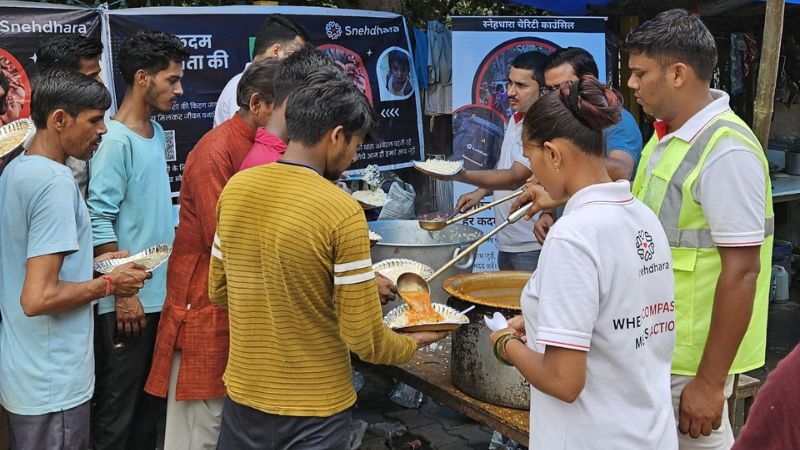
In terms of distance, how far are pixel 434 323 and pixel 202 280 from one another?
971 millimetres

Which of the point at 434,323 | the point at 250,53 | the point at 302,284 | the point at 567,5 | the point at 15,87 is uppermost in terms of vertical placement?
the point at 567,5

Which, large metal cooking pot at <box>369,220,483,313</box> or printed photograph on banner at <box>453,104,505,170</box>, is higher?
printed photograph on banner at <box>453,104,505,170</box>

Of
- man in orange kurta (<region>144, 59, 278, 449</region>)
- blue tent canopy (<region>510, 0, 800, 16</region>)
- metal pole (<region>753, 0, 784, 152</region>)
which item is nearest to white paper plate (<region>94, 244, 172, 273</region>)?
man in orange kurta (<region>144, 59, 278, 449</region>)

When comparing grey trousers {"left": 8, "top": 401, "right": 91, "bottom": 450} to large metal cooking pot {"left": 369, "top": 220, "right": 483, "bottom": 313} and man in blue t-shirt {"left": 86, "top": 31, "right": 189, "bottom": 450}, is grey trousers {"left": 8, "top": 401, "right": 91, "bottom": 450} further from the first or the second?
large metal cooking pot {"left": 369, "top": 220, "right": 483, "bottom": 313}

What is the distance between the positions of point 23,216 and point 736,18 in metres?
7.39

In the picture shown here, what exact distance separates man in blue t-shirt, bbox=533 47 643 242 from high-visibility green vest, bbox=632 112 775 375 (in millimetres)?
1051

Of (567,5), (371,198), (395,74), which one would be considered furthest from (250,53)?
(567,5)

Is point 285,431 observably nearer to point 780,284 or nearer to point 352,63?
point 352,63

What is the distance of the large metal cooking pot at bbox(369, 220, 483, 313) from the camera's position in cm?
376

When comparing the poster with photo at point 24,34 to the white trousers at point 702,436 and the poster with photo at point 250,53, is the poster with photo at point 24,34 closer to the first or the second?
the poster with photo at point 250,53

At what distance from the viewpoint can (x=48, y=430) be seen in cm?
288

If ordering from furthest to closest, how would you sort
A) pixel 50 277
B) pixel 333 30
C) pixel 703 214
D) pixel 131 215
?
pixel 333 30, pixel 131 215, pixel 50 277, pixel 703 214

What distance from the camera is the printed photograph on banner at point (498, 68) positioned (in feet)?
21.9

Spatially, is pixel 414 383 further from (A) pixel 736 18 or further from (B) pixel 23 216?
(A) pixel 736 18
